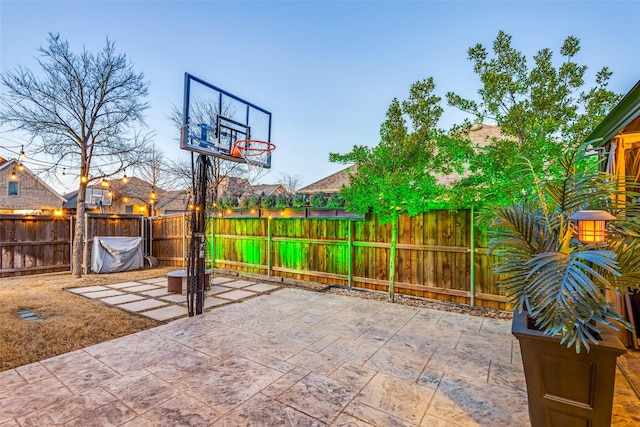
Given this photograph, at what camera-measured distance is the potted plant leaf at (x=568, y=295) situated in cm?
149

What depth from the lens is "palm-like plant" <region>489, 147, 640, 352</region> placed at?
1501mm

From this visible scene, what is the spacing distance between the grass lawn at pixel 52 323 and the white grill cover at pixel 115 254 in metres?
1.57

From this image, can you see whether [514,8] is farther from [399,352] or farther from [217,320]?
[217,320]

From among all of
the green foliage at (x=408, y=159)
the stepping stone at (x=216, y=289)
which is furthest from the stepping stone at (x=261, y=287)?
the green foliage at (x=408, y=159)

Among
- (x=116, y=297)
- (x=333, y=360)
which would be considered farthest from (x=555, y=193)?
(x=116, y=297)

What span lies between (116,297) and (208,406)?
443 centimetres

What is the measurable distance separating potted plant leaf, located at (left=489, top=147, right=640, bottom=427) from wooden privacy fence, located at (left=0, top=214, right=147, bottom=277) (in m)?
9.86

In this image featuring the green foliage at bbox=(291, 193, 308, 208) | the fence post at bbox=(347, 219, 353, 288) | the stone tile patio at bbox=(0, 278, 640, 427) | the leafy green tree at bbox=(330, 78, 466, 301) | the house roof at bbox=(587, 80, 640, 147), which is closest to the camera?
the stone tile patio at bbox=(0, 278, 640, 427)

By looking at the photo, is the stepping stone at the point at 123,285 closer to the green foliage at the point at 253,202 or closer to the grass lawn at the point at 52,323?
the grass lawn at the point at 52,323

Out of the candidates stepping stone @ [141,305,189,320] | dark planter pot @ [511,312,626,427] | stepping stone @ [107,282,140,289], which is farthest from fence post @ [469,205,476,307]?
stepping stone @ [107,282,140,289]

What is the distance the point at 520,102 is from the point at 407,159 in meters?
1.75

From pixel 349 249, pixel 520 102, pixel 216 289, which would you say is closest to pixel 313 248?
pixel 349 249

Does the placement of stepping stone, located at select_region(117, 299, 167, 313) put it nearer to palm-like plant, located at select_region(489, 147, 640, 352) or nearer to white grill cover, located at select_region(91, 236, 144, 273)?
white grill cover, located at select_region(91, 236, 144, 273)

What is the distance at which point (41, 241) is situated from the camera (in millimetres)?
7676
